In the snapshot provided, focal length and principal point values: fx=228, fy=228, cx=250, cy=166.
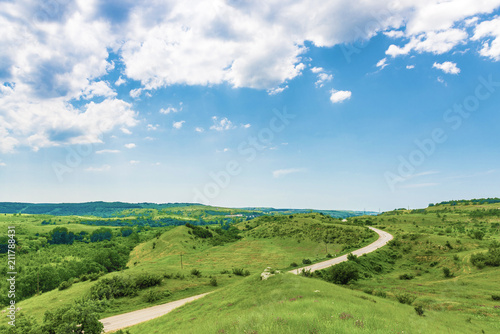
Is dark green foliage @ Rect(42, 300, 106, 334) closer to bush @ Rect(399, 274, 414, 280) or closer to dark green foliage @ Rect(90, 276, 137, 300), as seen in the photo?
dark green foliage @ Rect(90, 276, 137, 300)

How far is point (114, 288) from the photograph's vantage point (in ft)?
176

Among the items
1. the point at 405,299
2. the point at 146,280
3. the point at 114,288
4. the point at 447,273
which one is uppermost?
the point at 405,299

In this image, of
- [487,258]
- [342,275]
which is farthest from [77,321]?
[487,258]

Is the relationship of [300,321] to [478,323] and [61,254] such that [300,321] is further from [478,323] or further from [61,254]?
[61,254]

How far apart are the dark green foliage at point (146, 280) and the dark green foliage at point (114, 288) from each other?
132 cm

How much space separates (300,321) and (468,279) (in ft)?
179

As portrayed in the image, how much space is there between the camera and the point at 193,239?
14262 cm

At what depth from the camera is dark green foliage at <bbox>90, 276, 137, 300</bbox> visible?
5196 cm

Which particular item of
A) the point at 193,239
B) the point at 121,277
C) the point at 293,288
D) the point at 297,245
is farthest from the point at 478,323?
the point at 193,239

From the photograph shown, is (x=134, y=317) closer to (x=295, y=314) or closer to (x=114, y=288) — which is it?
(x=114, y=288)

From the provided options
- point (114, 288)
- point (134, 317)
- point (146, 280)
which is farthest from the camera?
point (146, 280)

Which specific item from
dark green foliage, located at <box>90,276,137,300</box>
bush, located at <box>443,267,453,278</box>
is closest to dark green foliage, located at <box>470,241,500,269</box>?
bush, located at <box>443,267,453,278</box>

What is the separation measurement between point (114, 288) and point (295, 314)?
54462mm

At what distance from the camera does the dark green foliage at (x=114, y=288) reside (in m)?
52.0
